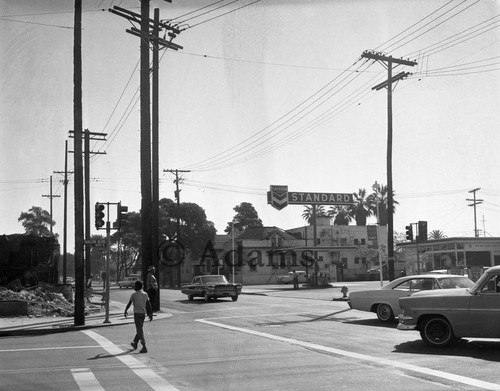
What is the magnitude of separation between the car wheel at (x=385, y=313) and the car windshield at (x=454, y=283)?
182cm

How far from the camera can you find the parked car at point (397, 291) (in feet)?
53.9

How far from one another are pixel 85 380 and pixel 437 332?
7139mm

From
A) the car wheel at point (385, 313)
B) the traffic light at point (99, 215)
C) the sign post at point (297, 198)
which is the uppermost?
the sign post at point (297, 198)

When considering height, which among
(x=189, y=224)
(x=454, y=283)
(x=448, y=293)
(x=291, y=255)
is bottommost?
(x=291, y=255)

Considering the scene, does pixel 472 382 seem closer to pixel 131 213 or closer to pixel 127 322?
pixel 127 322

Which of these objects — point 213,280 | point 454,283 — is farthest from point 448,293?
point 213,280

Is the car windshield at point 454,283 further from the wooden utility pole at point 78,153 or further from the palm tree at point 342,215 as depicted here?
the palm tree at point 342,215

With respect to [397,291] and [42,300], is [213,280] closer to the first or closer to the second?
[42,300]

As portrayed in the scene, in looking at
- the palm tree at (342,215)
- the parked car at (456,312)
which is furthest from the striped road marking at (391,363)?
the palm tree at (342,215)

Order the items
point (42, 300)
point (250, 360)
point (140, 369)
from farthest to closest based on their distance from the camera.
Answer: point (42, 300) → point (250, 360) → point (140, 369)

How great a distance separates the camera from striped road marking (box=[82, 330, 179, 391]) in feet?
27.8

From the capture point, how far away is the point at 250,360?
10719 mm

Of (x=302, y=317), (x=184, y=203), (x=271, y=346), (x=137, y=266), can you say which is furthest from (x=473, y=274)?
(x=137, y=266)

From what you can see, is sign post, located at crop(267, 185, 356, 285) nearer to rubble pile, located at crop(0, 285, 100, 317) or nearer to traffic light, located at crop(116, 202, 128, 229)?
rubble pile, located at crop(0, 285, 100, 317)
